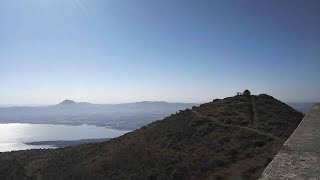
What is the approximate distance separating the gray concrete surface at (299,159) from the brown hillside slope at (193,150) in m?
22.4

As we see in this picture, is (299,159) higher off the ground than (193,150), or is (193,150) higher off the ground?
(299,159)

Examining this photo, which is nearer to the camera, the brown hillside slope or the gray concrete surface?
the gray concrete surface

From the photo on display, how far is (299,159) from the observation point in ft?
8.31

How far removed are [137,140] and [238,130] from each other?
658 inches

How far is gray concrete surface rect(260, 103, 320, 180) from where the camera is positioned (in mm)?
2283

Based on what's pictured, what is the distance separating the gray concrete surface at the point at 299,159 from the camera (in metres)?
2.28

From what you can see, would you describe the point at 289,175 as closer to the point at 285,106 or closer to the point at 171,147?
the point at 171,147

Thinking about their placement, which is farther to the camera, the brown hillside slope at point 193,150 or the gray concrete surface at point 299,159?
the brown hillside slope at point 193,150

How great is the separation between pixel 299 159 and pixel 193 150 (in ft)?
124

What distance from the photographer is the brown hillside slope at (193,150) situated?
3234 cm

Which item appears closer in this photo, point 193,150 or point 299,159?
point 299,159

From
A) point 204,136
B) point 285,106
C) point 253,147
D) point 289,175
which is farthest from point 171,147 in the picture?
point 289,175

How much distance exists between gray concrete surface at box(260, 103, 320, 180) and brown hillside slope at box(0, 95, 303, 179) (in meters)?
22.4

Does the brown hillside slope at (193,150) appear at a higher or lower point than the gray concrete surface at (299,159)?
lower
